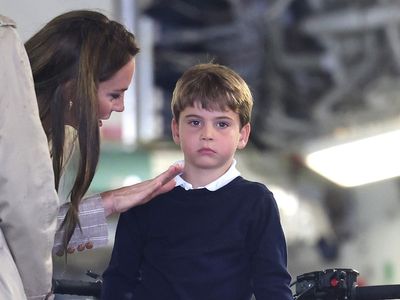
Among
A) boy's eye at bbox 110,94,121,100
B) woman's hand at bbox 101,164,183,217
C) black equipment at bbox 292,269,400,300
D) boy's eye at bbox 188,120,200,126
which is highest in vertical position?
boy's eye at bbox 110,94,121,100

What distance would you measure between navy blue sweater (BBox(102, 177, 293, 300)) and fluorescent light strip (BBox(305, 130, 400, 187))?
24.0ft

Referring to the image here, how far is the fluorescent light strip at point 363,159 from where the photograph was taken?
10195 millimetres

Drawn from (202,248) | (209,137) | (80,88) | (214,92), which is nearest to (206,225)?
(202,248)

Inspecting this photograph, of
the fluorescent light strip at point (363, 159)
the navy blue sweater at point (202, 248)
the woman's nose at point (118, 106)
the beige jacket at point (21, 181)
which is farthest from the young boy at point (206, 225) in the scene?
the fluorescent light strip at point (363, 159)

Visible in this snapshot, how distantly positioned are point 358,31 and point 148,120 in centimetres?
356

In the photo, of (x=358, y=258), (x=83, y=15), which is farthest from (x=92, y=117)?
(x=358, y=258)

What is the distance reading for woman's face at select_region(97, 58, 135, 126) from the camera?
2.73 m

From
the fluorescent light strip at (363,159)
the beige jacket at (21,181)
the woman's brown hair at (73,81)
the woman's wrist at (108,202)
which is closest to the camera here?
the beige jacket at (21,181)

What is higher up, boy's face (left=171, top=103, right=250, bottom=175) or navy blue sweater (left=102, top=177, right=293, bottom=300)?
boy's face (left=171, top=103, right=250, bottom=175)

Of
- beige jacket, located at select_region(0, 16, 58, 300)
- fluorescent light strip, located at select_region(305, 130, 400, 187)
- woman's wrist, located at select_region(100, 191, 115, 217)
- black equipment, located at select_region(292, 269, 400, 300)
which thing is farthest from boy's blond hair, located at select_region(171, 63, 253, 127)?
fluorescent light strip, located at select_region(305, 130, 400, 187)

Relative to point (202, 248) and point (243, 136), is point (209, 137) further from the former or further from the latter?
point (202, 248)

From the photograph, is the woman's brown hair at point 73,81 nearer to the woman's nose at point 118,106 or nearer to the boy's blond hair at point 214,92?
the woman's nose at point 118,106

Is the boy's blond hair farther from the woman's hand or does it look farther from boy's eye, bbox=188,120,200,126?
the woman's hand

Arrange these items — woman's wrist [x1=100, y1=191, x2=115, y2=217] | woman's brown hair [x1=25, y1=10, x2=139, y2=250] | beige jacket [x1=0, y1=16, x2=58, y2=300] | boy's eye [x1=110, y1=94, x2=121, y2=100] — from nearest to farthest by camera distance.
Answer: beige jacket [x1=0, y1=16, x2=58, y2=300] → woman's brown hair [x1=25, y1=10, x2=139, y2=250] → boy's eye [x1=110, y1=94, x2=121, y2=100] → woman's wrist [x1=100, y1=191, x2=115, y2=217]
